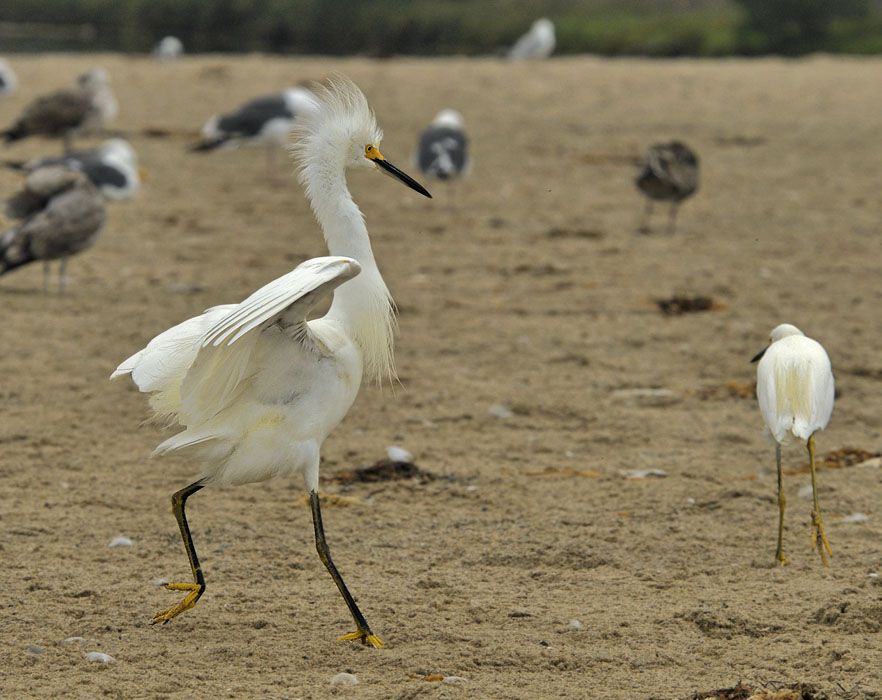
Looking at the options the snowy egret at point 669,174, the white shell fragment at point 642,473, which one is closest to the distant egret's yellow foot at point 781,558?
the white shell fragment at point 642,473

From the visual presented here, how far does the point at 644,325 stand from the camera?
832 cm

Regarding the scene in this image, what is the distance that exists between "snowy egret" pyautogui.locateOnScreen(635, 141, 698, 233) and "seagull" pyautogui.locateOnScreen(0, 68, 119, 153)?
700cm

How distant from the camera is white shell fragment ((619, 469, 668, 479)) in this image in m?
5.86

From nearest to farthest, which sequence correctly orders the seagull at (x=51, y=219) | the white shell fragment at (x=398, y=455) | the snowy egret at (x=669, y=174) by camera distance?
the white shell fragment at (x=398, y=455), the seagull at (x=51, y=219), the snowy egret at (x=669, y=174)

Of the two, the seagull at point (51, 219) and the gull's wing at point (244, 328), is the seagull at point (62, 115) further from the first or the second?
the gull's wing at point (244, 328)

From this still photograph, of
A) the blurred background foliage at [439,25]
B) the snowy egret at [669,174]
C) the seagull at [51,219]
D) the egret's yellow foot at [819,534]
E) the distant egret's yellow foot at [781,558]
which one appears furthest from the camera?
the blurred background foliage at [439,25]

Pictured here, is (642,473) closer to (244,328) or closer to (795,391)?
(795,391)

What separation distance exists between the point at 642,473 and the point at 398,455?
123cm

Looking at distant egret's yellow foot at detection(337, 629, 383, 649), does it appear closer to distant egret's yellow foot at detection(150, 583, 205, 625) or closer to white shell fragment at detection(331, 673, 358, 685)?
white shell fragment at detection(331, 673, 358, 685)

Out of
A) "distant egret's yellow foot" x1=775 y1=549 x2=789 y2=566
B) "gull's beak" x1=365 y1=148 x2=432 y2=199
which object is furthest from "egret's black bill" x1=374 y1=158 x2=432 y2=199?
"distant egret's yellow foot" x1=775 y1=549 x2=789 y2=566

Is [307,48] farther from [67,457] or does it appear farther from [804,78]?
[67,457]

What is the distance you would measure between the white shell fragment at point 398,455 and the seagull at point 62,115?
9614mm

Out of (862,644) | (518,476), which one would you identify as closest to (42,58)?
(518,476)

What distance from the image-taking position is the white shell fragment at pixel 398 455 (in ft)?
19.6
